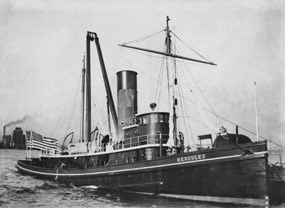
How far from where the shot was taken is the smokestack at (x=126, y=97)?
65.6 feet

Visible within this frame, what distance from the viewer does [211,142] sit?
15625 mm

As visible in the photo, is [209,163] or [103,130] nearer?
[209,163]

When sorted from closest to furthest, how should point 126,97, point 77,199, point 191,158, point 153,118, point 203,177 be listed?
point 203,177
point 191,158
point 77,199
point 153,118
point 126,97

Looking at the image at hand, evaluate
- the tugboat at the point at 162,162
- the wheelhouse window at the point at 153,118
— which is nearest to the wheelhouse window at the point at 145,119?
the tugboat at the point at 162,162

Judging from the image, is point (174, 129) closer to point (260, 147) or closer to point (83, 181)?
point (260, 147)

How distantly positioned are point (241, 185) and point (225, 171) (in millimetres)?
907

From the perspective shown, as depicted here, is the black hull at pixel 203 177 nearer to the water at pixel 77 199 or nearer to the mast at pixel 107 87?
the water at pixel 77 199

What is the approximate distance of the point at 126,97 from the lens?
20.1 meters

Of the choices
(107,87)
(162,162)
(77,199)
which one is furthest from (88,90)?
(162,162)

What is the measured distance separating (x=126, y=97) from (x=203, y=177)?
330 inches

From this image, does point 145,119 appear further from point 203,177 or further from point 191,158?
point 203,177

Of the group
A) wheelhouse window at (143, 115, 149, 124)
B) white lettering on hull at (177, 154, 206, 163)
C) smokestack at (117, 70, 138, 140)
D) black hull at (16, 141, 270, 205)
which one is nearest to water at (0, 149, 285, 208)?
black hull at (16, 141, 270, 205)

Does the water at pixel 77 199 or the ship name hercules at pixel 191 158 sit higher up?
the ship name hercules at pixel 191 158

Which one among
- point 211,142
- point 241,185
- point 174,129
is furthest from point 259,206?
point 174,129
